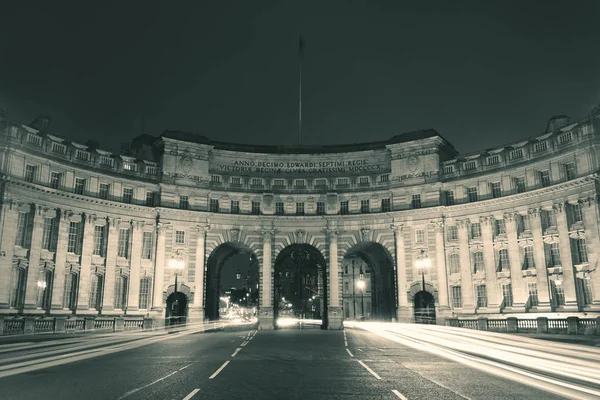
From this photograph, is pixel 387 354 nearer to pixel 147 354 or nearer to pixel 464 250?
pixel 147 354

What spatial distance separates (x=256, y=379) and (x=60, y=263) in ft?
137

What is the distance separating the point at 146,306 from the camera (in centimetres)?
5525

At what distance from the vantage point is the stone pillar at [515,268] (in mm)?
51250

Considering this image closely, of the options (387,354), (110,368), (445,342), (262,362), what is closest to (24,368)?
(110,368)

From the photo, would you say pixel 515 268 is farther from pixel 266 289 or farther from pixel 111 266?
pixel 111 266

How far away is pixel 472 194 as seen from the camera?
56.9 m

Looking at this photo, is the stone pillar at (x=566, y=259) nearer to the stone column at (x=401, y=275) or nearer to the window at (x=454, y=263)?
the window at (x=454, y=263)

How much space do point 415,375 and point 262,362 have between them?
6.07m

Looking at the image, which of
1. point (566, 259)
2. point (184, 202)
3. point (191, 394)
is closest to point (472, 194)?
point (566, 259)

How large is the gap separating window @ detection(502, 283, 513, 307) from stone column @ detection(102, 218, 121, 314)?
132ft

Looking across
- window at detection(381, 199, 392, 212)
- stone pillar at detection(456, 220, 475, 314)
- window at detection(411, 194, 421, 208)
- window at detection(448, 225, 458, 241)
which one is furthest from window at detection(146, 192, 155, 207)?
stone pillar at detection(456, 220, 475, 314)

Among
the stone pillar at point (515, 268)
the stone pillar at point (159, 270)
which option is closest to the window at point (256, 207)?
the stone pillar at point (159, 270)

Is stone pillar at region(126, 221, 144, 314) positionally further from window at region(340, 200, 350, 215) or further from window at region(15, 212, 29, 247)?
window at region(340, 200, 350, 215)

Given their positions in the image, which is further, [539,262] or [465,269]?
[465,269]
